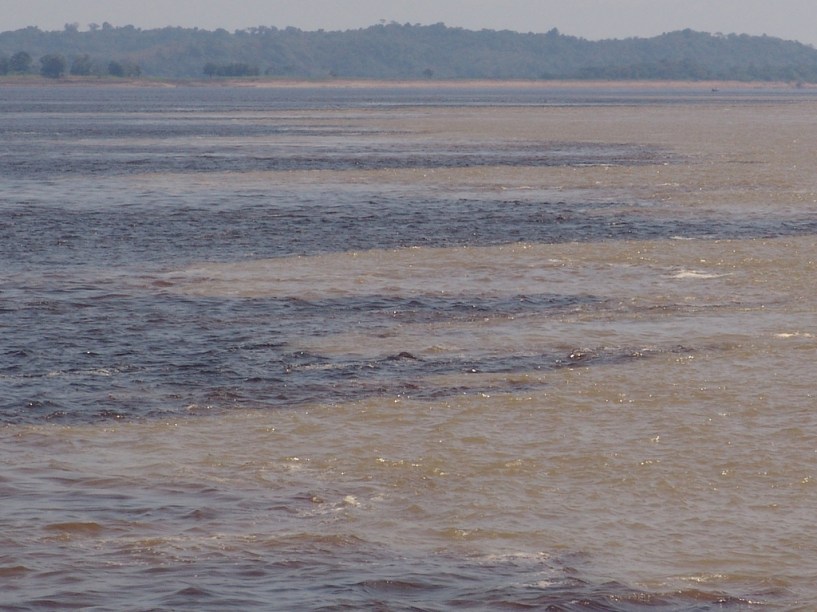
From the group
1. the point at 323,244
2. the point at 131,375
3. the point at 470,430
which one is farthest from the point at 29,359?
the point at 323,244

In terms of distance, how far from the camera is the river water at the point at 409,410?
9133mm

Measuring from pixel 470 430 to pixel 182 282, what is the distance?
34.1 feet

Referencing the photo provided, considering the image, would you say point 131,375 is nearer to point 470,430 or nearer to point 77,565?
point 470,430

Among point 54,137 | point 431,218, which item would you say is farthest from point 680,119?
point 431,218

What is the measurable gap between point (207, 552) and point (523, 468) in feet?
10.5

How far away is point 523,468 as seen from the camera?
11484 millimetres

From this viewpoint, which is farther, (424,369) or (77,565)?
(424,369)

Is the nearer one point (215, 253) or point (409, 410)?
point (409, 410)

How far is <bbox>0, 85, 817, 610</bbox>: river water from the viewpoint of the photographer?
9.13 meters

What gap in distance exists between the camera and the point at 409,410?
13.6 metres

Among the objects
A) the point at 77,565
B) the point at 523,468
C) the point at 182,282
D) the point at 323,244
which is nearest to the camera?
the point at 77,565

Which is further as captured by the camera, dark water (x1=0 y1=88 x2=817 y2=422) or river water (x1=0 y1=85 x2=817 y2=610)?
dark water (x1=0 y1=88 x2=817 y2=422)

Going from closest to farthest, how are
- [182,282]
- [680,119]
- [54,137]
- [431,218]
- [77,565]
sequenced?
1. [77,565]
2. [182,282]
3. [431,218]
4. [54,137]
5. [680,119]

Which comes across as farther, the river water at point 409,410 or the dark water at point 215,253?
the dark water at point 215,253
